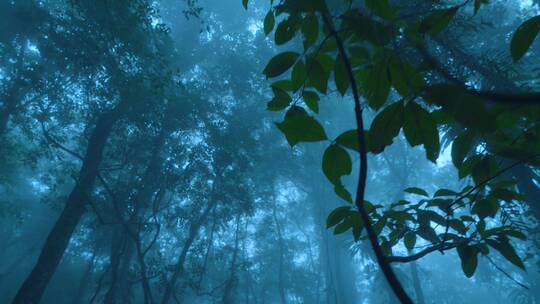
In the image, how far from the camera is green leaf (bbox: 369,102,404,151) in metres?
0.59

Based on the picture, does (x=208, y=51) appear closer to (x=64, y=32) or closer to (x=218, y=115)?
(x=218, y=115)

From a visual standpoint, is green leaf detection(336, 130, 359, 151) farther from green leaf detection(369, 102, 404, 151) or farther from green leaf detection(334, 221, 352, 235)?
green leaf detection(334, 221, 352, 235)

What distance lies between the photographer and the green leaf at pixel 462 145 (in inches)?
28.3

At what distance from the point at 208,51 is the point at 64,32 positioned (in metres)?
11.4

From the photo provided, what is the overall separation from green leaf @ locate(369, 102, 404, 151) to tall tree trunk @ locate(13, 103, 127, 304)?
8.43 meters

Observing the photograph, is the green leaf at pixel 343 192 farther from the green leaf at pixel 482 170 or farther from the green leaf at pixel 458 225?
the green leaf at pixel 458 225

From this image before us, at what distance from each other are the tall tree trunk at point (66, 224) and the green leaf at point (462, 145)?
839 centimetres

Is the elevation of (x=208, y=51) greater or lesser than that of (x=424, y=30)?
greater

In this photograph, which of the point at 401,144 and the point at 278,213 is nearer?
the point at 401,144

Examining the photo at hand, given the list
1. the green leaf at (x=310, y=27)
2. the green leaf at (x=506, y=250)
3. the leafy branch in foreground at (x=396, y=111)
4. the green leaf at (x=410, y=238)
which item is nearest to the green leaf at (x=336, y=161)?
the leafy branch in foreground at (x=396, y=111)

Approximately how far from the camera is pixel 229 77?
1772cm

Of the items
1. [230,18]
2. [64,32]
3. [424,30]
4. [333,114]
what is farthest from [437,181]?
[424,30]

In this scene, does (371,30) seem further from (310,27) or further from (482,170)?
(482,170)

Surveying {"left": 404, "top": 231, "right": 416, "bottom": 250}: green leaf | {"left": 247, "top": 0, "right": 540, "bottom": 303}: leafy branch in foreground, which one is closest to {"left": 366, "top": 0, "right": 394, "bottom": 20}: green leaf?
{"left": 247, "top": 0, "right": 540, "bottom": 303}: leafy branch in foreground
